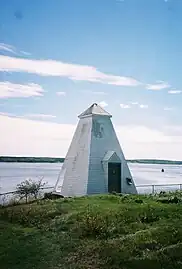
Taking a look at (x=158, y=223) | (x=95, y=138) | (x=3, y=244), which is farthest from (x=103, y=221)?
(x=95, y=138)

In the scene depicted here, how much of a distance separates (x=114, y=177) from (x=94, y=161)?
2031mm

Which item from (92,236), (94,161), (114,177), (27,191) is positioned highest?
(94,161)

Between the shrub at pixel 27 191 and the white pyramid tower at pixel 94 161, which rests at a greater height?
the white pyramid tower at pixel 94 161

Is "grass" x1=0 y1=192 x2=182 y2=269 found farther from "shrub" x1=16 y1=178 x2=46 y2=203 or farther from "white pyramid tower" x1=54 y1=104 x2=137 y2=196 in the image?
"shrub" x1=16 y1=178 x2=46 y2=203

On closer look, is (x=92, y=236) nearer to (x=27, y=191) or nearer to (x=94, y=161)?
(x=94, y=161)

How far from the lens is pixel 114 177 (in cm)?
2592

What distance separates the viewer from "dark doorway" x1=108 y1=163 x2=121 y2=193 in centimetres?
2555

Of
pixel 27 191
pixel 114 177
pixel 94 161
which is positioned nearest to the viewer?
pixel 94 161

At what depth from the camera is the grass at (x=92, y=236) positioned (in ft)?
32.8

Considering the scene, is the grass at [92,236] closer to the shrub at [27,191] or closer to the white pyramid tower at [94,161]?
the white pyramid tower at [94,161]

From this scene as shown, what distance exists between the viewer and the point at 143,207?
16.8 m

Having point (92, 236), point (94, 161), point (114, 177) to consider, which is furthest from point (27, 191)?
point (92, 236)

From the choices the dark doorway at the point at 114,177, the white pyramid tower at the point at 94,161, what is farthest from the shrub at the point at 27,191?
the dark doorway at the point at 114,177

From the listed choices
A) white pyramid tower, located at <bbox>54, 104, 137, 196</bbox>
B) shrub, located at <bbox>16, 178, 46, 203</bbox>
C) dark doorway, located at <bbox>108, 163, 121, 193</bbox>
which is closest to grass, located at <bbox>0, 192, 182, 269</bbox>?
white pyramid tower, located at <bbox>54, 104, 137, 196</bbox>
